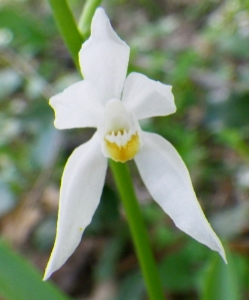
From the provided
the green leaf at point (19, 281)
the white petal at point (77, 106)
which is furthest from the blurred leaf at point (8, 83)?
the white petal at point (77, 106)

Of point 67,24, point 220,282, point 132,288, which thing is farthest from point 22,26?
point 220,282

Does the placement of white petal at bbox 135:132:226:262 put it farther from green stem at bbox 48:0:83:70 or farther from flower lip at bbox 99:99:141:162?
green stem at bbox 48:0:83:70

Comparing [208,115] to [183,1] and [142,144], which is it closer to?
[142,144]

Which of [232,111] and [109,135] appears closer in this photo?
[109,135]

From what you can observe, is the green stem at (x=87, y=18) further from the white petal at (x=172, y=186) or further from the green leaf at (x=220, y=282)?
the green leaf at (x=220, y=282)

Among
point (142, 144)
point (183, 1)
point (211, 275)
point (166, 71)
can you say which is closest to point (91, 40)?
point (142, 144)

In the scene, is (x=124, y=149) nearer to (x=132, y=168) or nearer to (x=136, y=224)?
(x=136, y=224)
